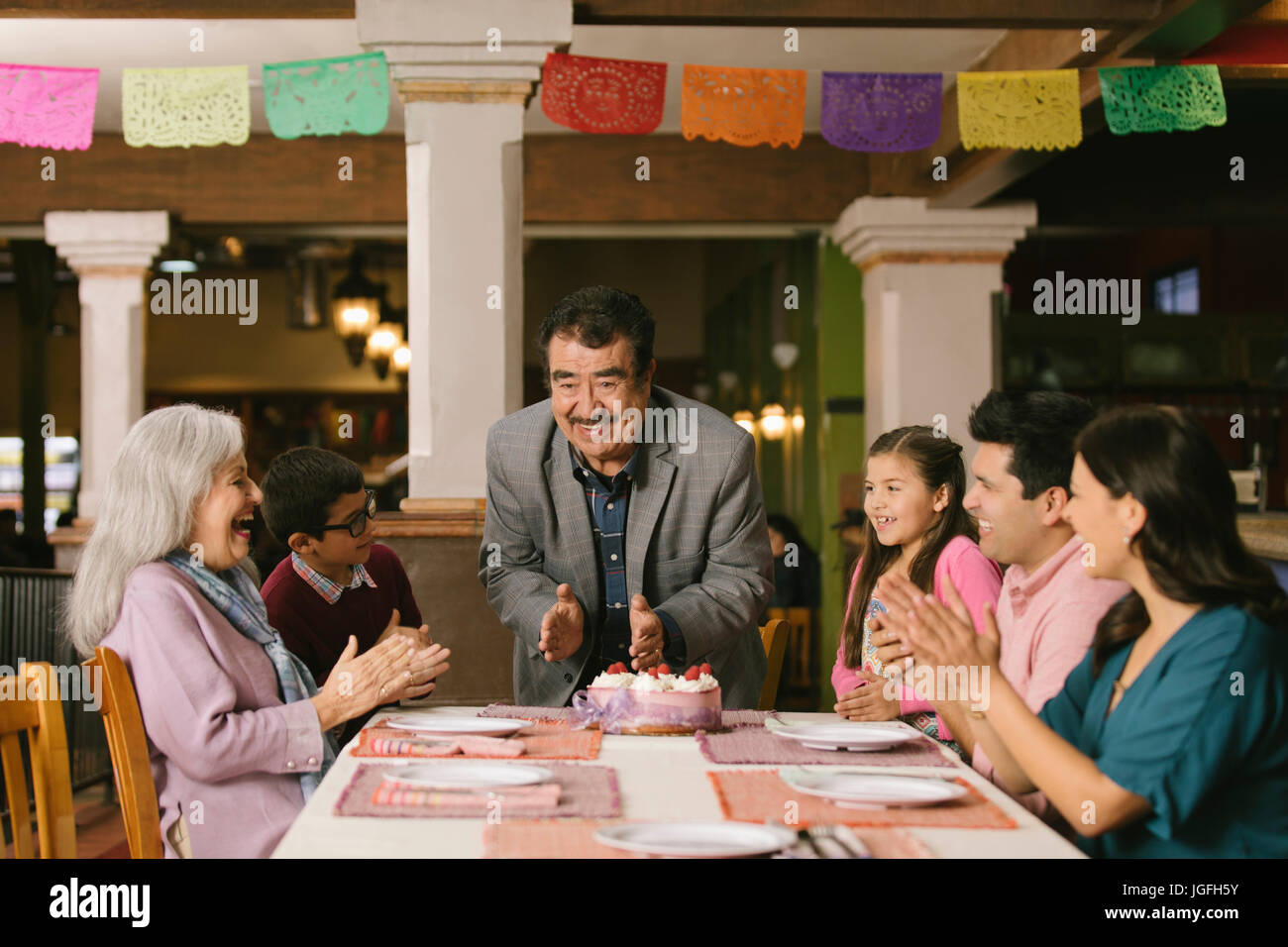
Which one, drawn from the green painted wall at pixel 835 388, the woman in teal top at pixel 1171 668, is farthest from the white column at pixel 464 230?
the green painted wall at pixel 835 388

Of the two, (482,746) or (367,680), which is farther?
(367,680)

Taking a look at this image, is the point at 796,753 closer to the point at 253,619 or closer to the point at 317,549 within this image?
the point at 253,619

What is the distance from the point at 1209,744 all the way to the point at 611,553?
57.1 inches

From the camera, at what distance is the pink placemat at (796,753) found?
2.02 m

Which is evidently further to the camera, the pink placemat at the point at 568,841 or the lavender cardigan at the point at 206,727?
the lavender cardigan at the point at 206,727

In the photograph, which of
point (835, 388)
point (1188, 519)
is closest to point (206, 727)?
point (1188, 519)

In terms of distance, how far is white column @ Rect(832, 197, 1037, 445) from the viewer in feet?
23.5

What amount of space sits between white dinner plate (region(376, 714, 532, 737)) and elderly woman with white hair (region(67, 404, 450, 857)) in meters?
0.07

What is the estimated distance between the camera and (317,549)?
9.62 feet

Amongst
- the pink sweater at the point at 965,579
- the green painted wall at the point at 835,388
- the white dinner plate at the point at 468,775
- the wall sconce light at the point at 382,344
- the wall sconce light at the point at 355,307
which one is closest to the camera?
the white dinner plate at the point at 468,775

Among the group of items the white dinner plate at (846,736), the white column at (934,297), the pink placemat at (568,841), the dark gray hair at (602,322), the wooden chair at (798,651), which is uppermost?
the white column at (934,297)

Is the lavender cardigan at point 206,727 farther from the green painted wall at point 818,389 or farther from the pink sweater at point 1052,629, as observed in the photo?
the green painted wall at point 818,389

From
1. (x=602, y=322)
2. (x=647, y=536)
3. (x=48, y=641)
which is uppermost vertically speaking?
(x=602, y=322)

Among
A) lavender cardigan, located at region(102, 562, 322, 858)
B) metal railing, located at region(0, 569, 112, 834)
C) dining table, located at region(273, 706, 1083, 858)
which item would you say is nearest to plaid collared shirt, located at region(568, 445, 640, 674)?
dining table, located at region(273, 706, 1083, 858)
